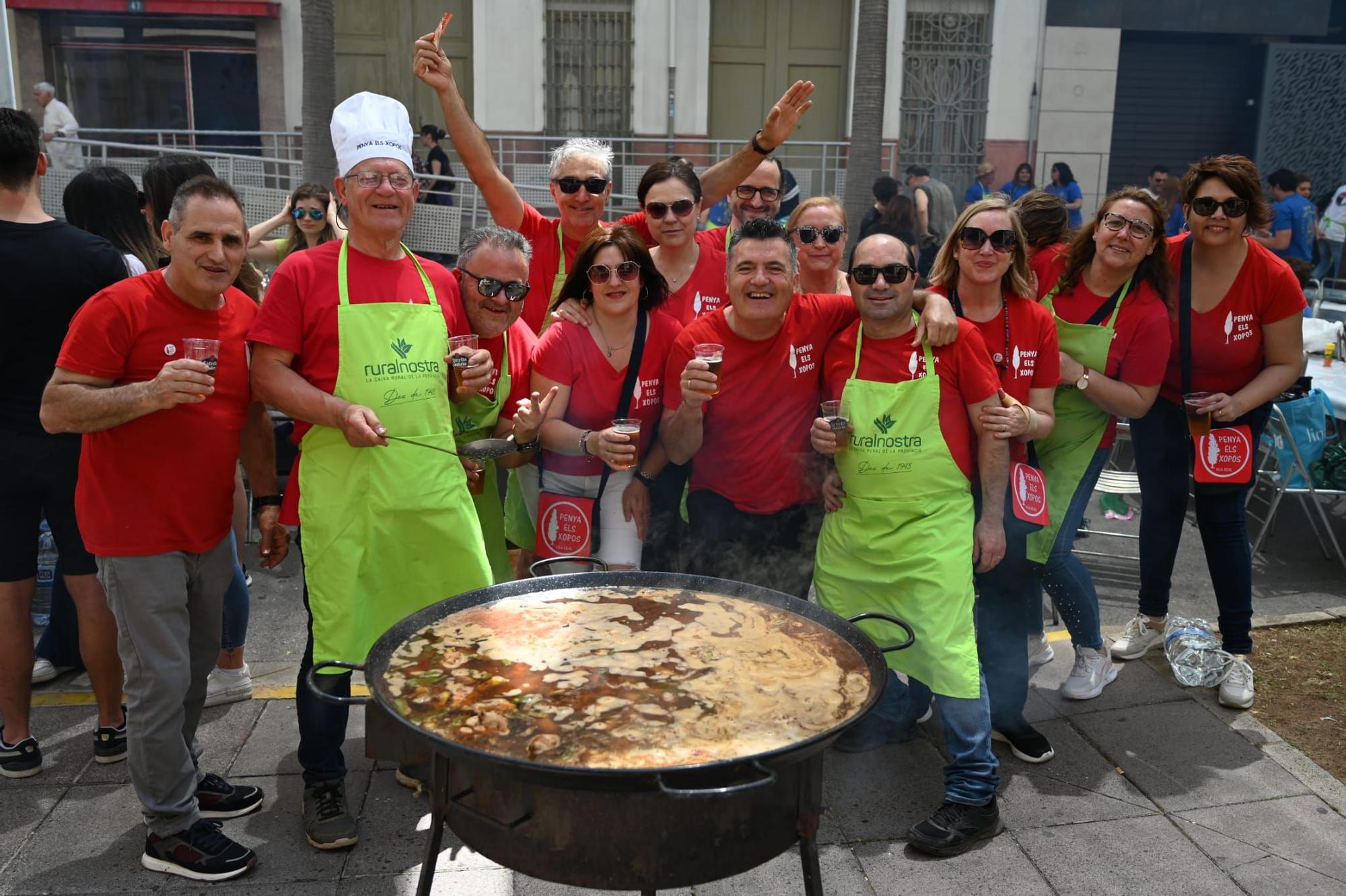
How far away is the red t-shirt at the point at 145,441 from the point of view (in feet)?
10.3

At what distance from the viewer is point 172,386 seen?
9.67 ft

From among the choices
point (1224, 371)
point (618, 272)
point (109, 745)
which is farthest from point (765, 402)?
point (109, 745)

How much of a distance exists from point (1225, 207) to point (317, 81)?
8748mm

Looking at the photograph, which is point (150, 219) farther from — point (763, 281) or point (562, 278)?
point (763, 281)

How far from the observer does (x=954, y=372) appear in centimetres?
371

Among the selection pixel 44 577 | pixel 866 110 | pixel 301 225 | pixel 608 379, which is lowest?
pixel 44 577

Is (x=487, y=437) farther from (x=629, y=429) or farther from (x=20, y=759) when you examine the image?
(x=20, y=759)

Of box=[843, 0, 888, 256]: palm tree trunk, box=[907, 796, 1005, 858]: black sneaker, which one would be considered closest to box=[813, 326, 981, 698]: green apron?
box=[907, 796, 1005, 858]: black sneaker

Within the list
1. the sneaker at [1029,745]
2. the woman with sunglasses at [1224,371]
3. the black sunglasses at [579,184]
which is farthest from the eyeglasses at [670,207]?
the sneaker at [1029,745]

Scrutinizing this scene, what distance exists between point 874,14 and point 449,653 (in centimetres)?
1172

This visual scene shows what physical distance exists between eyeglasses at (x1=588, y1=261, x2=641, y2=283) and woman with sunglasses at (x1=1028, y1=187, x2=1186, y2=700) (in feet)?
5.81

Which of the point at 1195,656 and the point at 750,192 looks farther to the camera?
the point at 750,192

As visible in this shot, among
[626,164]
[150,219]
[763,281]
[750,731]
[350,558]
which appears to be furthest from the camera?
[626,164]

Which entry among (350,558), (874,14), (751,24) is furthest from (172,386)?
(751,24)
